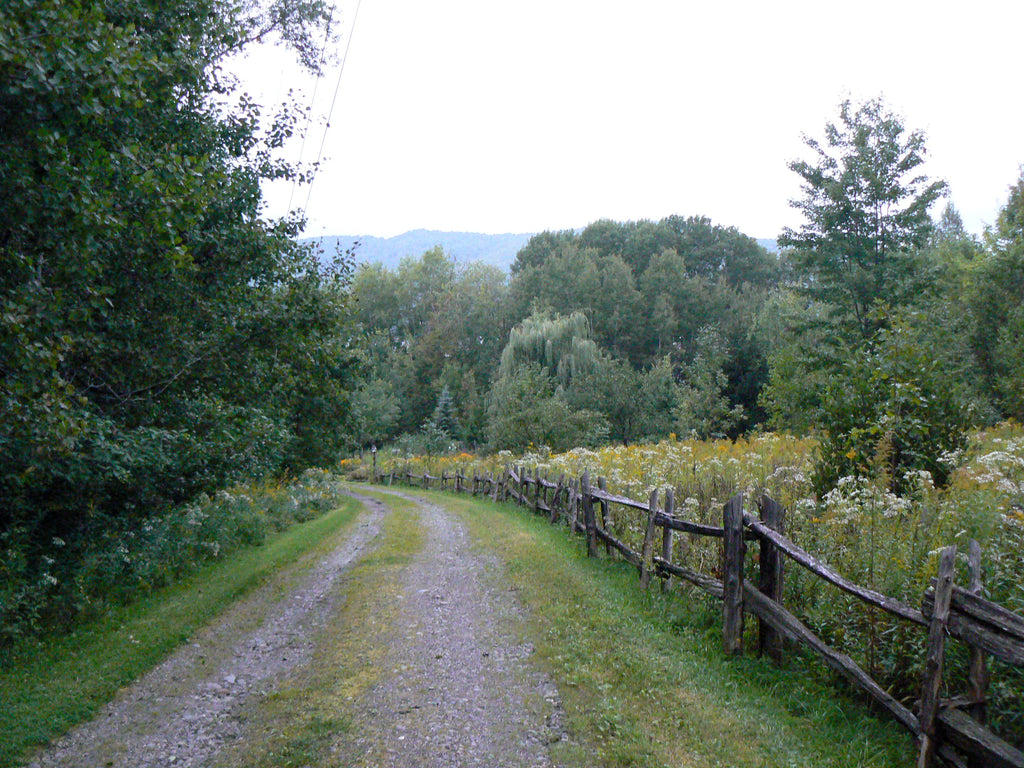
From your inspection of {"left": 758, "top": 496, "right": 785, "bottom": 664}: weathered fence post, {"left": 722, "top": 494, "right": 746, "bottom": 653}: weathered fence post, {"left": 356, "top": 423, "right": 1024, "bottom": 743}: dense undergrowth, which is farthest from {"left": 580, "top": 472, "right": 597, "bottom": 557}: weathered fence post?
{"left": 758, "top": 496, "right": 785, "bottom": 664}: weathered fence post

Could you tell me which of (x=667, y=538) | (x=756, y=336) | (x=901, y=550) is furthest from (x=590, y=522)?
(x=756, y=336)

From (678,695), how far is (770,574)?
1.42 m

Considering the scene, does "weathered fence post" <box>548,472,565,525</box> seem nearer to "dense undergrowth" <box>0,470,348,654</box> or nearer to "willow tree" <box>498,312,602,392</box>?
"dense undergrowth" <box>0,470,348,654</box>

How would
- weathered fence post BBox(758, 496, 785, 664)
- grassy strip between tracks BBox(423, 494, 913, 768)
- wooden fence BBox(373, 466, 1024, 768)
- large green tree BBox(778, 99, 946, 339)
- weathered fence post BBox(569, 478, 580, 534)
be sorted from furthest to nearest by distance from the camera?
1. large green tree BBox(778, 99, 946, 339)
2. weathered fence post BBox(569, 478, 580, 534)
3. weathered fence post BBox(758, 496, 785, 664)
4. grassy strip between tracks BBox(423, 494, 913, 768)
5. wooden fence BBox(373, 466, 1024, 768)

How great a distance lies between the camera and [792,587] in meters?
6.21

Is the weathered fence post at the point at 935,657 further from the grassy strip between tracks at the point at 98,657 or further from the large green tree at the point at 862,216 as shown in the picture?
the large green tree at the point at 862,216

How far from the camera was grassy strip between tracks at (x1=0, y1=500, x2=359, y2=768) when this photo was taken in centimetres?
540

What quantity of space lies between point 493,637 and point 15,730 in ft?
14.3

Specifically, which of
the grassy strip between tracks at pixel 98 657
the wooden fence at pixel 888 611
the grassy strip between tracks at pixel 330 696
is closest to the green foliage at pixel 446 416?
the grassy strip between tracks at pixel 98 657

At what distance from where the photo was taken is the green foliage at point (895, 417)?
8.62m

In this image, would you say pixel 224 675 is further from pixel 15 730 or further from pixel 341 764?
pixel 341 764

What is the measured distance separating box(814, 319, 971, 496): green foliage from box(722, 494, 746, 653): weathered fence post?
2691 mm

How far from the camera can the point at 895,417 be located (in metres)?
8.71

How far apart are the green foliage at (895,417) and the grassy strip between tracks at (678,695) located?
3108 millimetres
